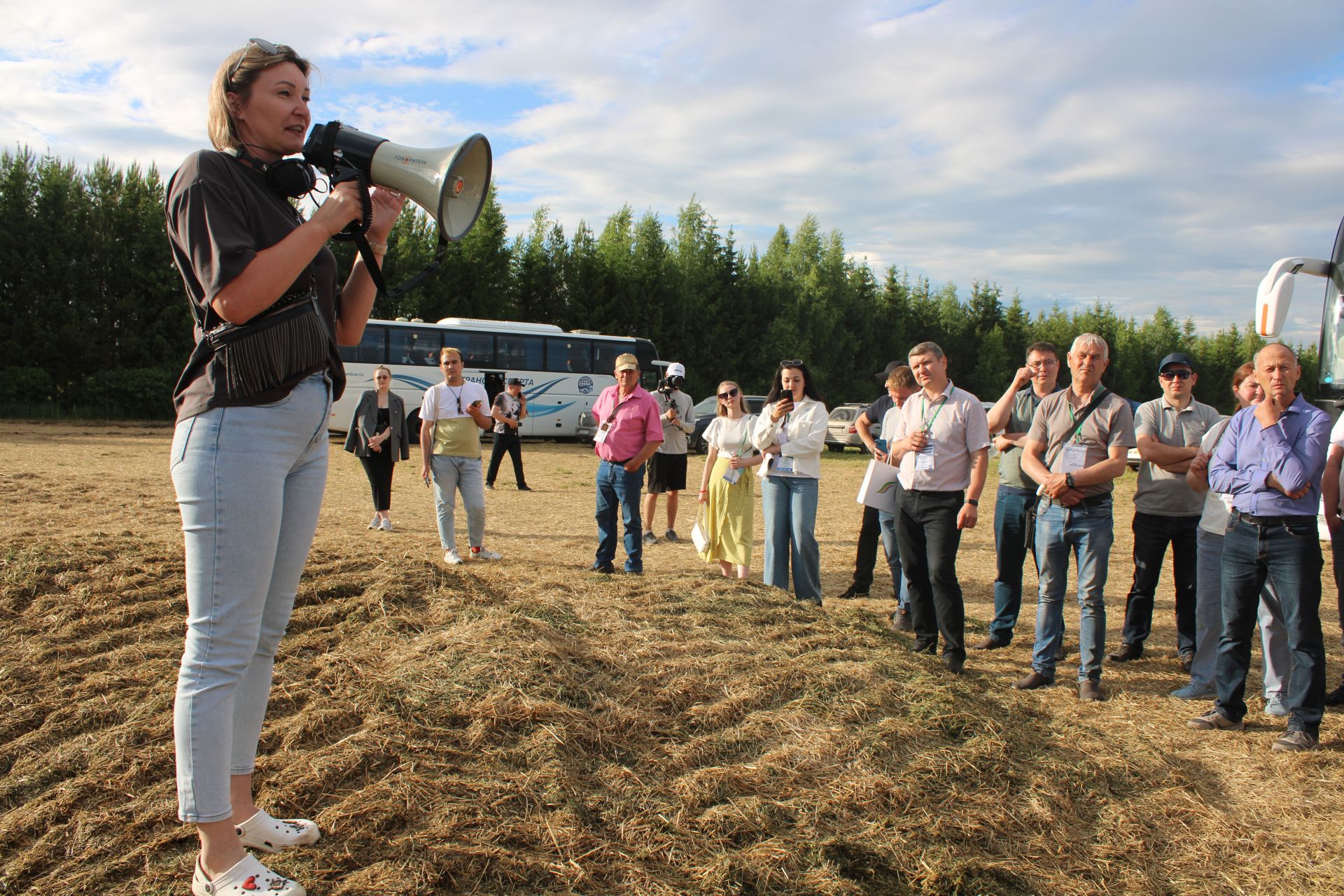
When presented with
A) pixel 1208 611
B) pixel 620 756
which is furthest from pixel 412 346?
pixel 620 756

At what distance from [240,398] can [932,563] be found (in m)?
4.14

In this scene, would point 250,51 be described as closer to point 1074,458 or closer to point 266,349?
point 266,349

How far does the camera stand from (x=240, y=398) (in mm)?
2010

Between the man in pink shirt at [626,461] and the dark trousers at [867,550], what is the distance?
178 centimetres

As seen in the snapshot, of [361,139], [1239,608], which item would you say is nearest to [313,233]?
[361,139]

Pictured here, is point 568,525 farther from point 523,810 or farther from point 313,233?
point 313,233

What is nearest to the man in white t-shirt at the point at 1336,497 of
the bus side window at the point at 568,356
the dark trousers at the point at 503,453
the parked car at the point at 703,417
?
the dark trousers at the point at 503,453

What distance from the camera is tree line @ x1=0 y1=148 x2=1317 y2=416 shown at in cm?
2589

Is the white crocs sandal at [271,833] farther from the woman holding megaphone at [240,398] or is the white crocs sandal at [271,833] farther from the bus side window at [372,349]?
the bus side window at [372,349]

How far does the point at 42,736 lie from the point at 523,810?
5.91 feet

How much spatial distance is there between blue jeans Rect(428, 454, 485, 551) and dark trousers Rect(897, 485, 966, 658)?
152 inches

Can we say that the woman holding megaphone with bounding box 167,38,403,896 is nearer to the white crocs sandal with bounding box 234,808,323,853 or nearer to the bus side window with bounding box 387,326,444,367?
the white crocs sandal with bounding box 234,808,323,853

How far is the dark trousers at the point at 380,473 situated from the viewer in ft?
29.9

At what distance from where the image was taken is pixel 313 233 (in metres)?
2.01
